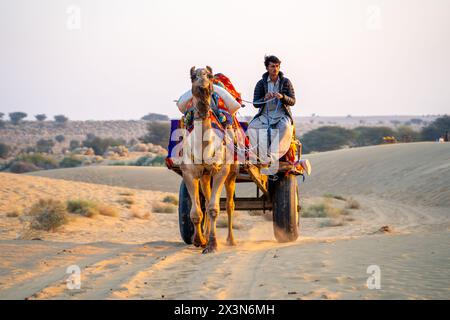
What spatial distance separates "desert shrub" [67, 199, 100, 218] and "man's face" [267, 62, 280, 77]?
8.77 metres

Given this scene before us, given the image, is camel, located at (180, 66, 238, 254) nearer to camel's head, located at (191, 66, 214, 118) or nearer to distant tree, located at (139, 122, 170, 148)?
camel's head, located at (191, 66, 214, 118)

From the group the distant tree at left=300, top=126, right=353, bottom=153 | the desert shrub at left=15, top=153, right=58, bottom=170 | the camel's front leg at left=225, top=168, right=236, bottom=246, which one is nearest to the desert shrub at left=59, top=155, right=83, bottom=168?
the desert shrub at left=15, top=153, right=58, bottom=170

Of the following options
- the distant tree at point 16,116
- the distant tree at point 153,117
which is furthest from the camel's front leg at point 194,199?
the distant tree at point 153,117

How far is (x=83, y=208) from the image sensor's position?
728 inches

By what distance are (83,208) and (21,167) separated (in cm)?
3114

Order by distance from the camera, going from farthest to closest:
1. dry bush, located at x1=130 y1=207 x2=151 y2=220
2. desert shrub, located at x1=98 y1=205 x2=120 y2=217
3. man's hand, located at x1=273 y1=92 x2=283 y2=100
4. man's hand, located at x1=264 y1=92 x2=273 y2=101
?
dry bush, located at x1=130 y1=207 x2=151 y2=220 → desert shrub, located at x1=98 y1=205 x2=120 y2=217 → man's hand, located at x1=264 y1=92 x2=273 y2=101 → man's hand, located at x1=273 y1=92 x2=283 y2=100

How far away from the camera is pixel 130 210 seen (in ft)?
68.2

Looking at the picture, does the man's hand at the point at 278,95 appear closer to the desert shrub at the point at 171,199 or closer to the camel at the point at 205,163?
the camel at the point at 205,163

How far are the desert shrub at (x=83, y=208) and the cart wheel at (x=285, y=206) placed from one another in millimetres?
8447

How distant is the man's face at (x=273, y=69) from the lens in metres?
11.1

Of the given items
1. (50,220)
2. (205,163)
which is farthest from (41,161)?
(205,163)

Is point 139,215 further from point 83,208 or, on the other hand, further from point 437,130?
point 437,130

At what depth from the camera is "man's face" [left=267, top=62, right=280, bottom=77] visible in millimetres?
11109
